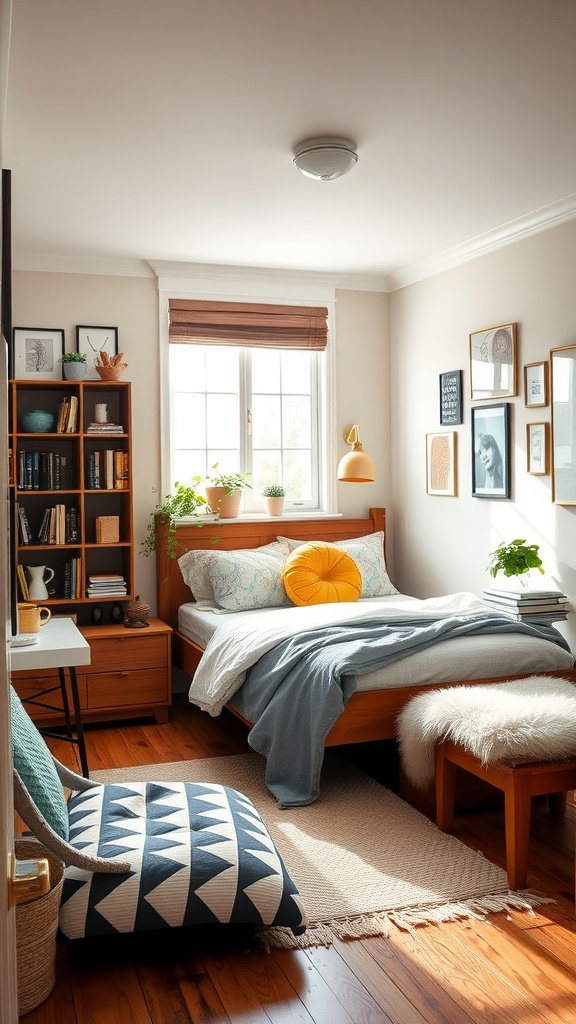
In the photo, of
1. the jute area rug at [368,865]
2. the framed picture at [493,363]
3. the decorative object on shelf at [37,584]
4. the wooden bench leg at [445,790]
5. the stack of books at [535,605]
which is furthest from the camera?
the decorative object on shelf at [37,584]

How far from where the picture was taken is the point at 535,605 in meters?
4.09

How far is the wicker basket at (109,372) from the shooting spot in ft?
15.9

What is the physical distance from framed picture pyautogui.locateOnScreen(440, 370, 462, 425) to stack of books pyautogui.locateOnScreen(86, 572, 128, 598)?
2.08 metres

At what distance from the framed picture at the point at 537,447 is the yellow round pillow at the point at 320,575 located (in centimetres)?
120

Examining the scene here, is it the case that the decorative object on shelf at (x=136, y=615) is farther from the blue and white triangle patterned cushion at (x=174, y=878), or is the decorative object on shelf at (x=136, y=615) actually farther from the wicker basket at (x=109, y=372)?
the blue and white triangle patterned cushion at (x=174, y=878)

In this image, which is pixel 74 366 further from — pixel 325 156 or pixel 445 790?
pixel 445 790

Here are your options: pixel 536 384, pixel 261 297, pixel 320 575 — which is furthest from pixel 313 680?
pixel 261 297

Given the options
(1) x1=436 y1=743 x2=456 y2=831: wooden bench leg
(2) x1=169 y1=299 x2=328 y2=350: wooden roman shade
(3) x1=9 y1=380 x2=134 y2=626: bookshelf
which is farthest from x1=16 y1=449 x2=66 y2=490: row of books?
(1) x1=436 y1=743 x2=456 y2=831: wooden bench leg

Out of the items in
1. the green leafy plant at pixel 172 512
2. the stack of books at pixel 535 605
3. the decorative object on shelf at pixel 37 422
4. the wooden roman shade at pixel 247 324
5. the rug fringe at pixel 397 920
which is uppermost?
the wooden roman shade at pixel 247 324

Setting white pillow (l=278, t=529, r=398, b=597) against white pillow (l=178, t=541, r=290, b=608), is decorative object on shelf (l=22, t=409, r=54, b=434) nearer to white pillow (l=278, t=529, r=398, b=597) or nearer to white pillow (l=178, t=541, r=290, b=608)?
white pillow (l=178, t=541, r=290, b=608)

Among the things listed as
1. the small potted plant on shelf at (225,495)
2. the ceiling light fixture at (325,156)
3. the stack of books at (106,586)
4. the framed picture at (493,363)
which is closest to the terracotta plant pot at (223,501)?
the small potted plant on shelf at (225,495)

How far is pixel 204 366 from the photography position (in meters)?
5.43

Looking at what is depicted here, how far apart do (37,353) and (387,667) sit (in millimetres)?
2757

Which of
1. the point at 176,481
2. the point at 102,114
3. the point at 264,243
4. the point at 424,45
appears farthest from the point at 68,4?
the point at 176,481
